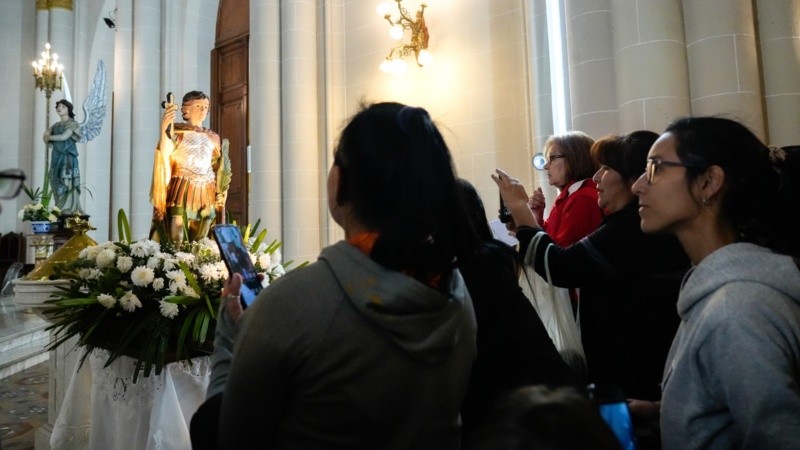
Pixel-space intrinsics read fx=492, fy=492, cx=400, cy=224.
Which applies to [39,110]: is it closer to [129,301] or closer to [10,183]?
[129,301]

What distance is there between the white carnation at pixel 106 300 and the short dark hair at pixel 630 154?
1.97 metres

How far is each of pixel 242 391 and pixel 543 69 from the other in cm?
425

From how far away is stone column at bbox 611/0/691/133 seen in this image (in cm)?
269

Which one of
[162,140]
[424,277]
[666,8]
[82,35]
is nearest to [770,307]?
[424,277]

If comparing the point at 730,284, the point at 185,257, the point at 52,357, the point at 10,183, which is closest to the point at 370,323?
the point at 10,183

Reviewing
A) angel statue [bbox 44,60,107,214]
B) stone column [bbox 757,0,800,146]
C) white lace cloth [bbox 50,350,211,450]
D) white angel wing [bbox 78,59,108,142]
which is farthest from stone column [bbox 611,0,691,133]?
white angel wing [bbox 78,59,108,142]

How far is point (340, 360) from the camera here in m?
0.75

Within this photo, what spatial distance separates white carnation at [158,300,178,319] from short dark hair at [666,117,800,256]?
1850 millimetres

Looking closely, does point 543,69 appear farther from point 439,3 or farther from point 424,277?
point 424,277

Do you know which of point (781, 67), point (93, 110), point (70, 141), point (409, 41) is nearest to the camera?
point (781, 67)

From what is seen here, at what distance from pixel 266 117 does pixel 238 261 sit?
508 cm

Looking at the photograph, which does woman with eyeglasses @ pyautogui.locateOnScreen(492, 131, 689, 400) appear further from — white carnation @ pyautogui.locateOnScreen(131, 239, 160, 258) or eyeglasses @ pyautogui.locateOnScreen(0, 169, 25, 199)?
white carnation @ pyautogui.locateOnScreen(131, 239, 160, 258)

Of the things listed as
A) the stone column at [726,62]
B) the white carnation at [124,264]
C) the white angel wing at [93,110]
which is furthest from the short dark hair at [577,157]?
the white angel wing at [93,110]

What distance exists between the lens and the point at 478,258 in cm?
106
